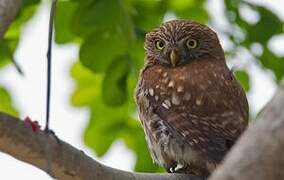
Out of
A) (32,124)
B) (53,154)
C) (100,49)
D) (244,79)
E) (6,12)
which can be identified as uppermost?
(6,12)

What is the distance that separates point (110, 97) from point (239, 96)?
0.82m

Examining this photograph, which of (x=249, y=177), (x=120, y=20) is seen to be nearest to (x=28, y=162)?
(x=249, y=177)

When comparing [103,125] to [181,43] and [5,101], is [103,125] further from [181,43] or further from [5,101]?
[181,43]

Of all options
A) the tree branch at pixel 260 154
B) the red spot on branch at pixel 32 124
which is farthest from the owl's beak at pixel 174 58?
the tree branch at pixel 260 154

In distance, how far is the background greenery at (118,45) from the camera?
4082 millimetres

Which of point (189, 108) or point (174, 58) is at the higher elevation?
point (189, 108)

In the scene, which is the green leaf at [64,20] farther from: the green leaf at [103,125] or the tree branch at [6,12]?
the tree branch at [6,12]

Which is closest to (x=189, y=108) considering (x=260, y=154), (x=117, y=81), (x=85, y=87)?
(x=117, y=81)

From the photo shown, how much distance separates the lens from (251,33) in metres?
4.75

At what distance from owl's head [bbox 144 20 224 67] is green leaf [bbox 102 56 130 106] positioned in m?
0.61

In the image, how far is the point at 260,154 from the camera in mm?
1130

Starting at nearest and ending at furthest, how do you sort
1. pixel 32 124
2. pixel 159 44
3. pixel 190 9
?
pixel 32 124, pixel 159 44, pixel 190 9

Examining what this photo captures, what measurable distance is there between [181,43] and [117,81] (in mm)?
1028

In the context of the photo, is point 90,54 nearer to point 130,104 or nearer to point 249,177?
point 130,104
